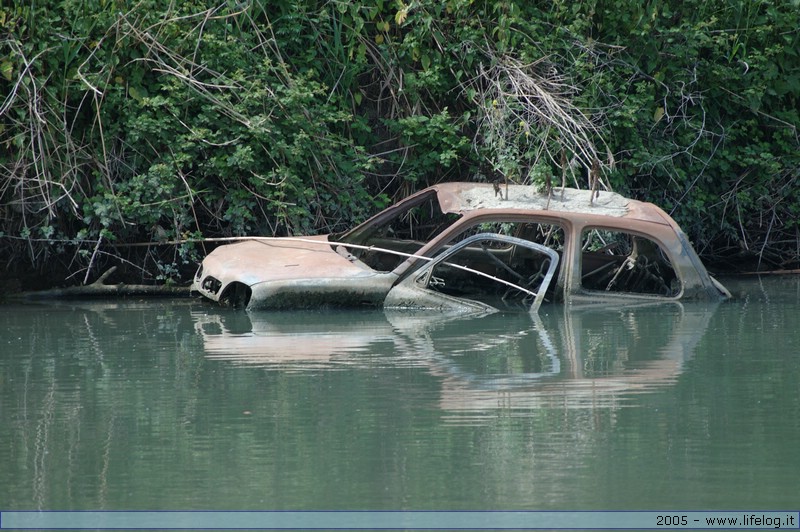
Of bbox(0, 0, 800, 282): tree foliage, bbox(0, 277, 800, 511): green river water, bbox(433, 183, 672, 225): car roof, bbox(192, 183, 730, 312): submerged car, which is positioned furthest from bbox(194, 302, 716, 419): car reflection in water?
bbox(0, 0, 800, 282): tree foliage

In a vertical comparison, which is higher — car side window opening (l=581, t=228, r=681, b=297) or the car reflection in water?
car side window opening (l=581, t=228, r=681, b=297)

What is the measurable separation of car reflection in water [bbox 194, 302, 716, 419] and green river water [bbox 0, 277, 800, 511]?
0.03 meters

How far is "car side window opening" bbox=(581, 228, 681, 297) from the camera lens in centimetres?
1117

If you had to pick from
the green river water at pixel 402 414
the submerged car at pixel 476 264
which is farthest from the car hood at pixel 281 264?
the green river water at pixel 402 414

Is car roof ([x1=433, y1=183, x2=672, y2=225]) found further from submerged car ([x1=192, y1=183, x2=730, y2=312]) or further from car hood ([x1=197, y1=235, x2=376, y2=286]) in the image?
car hood ([x1=197, y1=235, x2=376, y2=286])

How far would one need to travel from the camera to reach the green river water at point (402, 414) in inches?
190

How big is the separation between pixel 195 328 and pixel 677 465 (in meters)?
5.30

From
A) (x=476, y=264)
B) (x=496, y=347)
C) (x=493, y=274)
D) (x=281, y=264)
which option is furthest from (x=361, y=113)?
(x=496, y=347)

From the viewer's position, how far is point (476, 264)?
11.3 m

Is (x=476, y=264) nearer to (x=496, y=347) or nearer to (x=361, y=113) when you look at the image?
(x=496, y=347)

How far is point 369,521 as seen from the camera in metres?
4.47

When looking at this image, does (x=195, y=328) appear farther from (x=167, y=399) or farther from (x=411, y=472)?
(x=411, y=472)

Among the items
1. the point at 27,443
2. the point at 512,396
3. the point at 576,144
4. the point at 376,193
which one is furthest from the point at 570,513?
the point at 376,193

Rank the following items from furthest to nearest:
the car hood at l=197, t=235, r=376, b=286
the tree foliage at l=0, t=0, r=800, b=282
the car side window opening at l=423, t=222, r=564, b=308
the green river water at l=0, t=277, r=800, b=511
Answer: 1. the tree foliage at l=0, t=0, r=800, b=282
2. the car side window opening at l=423, t=222, r=564, b=308
3. the car hood at l=197, t=235, r=376, b=286
4. the green river water at l=0, t=277, r=800, b=511
